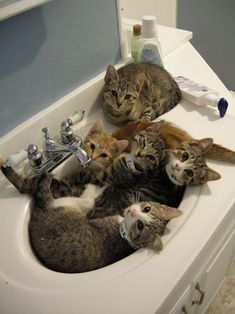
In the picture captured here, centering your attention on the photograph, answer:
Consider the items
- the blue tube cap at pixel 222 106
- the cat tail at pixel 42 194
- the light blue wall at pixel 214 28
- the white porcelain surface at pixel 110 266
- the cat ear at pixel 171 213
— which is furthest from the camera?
the light blue wall at pixel 214 28

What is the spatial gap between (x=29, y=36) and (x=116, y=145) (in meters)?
0.35

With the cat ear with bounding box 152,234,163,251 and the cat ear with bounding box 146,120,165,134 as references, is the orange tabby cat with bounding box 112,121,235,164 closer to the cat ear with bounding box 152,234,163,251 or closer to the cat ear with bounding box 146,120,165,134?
the cat ear with bounding box 146,120,165,134

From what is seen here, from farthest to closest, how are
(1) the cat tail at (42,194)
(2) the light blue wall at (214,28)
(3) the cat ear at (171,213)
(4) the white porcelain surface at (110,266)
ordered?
(2) the light blue wall at (214,28) → (1) the cat tail at (42,194) → (3) the cat ear at (171,213) → (4) the white porcelain surface at (110,266)

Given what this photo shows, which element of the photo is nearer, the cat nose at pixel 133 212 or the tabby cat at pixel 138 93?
the cat nose at pixel 133 212

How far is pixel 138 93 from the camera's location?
0.96 m

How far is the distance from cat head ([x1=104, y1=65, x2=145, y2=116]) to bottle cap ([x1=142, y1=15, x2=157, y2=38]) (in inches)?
5.2

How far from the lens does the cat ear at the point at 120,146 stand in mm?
851

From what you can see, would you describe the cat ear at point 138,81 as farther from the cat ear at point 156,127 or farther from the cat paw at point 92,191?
the cat paw at point 92,191

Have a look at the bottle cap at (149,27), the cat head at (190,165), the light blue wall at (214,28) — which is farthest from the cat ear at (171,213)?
the light blue wall at (214,28)

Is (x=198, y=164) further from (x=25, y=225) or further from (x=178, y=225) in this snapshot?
(x=25, y=225)

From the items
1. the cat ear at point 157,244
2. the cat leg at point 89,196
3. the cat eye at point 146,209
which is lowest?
the cat leg at point 89,196

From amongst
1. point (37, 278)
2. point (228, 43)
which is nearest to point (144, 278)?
point (37, 278)

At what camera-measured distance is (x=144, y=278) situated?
0.58 metres

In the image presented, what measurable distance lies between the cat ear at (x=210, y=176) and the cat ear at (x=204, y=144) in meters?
0.06
